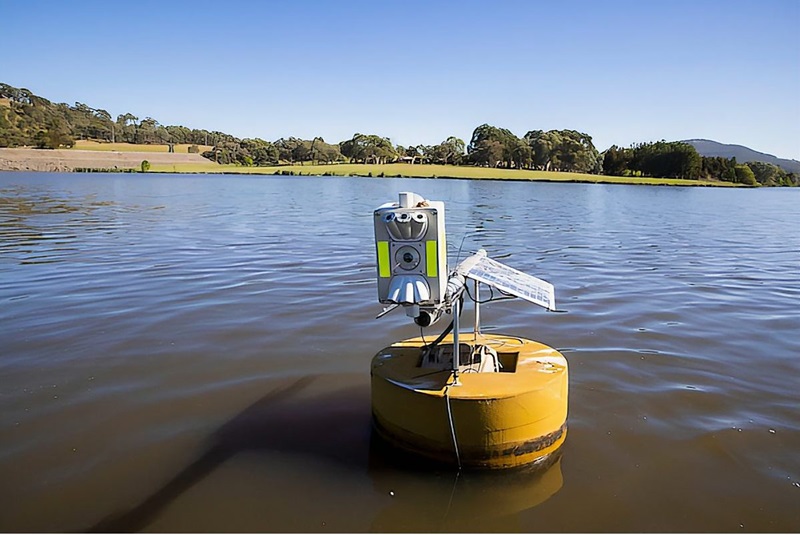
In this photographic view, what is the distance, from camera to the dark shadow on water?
4449mm

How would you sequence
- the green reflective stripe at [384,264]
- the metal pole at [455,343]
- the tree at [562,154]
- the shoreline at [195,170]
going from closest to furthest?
the green reflective stripe at [384,264] < the metal pole at [455,343] < the shoreline at [195,170] < the tree at [562,154]

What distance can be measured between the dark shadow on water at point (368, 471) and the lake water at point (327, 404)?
19mm

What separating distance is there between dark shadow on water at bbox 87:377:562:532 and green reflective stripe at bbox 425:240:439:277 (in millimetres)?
1688

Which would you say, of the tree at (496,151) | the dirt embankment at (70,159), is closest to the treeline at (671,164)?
the tree at (496,151)

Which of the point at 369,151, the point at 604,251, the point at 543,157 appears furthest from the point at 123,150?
the point at 604,251

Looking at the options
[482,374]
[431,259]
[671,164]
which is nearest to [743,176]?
[671,164]

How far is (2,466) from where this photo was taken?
503cm

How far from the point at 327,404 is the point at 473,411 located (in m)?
2.34

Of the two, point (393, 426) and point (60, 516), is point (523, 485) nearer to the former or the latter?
point (393, 426)

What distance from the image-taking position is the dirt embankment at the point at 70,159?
114500 mm

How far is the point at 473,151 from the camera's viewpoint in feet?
498

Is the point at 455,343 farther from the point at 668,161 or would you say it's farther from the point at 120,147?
the point at 120,147

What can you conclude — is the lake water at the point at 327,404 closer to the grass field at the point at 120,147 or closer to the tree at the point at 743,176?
the tree at the point at 743,176

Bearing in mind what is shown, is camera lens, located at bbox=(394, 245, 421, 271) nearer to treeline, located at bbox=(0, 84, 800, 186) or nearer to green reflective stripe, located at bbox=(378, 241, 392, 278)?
green reflective stripe, located at bbox=(378, 241, 392, 278)
